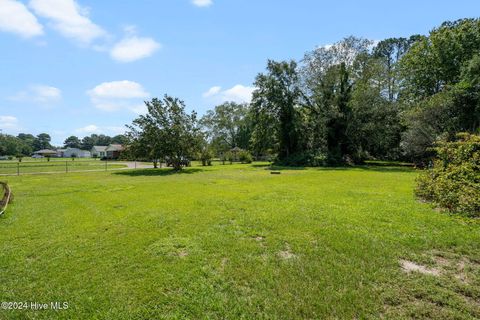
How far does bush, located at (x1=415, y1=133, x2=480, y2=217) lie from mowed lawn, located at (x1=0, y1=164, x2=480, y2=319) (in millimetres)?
601

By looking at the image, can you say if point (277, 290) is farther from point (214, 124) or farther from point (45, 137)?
point (45, 137)

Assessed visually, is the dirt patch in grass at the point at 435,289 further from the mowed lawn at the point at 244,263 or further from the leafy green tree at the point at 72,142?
the leafy green tree at the point at 72,142

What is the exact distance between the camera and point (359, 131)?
83.1 ft

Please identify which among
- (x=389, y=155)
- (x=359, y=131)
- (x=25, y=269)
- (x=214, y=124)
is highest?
(x=214, y=124)

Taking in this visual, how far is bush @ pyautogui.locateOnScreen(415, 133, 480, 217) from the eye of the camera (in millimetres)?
5984

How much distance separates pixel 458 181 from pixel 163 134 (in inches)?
774

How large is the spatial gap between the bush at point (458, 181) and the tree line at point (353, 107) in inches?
483

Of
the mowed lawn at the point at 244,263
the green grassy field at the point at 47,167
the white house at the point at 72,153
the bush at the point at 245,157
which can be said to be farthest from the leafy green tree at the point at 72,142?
the mowed lawn at the point at 244,263

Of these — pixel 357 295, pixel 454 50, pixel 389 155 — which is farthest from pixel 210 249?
pixel 389 155

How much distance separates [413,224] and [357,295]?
3.25 m

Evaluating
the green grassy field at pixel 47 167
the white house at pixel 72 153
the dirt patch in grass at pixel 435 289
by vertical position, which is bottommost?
the dirt patch in grass at pixel 435 289

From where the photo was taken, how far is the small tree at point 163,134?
21.9 m

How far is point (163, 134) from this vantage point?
862 inches

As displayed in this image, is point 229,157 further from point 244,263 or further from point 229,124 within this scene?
point 244,263
